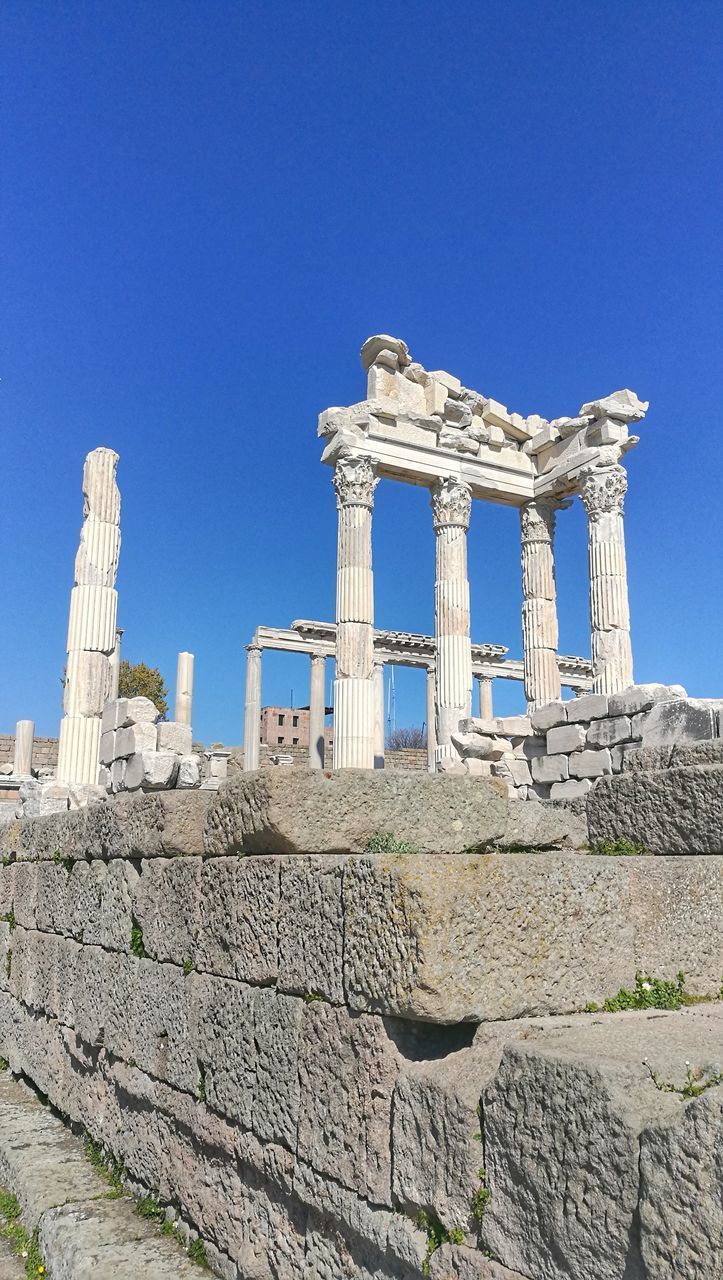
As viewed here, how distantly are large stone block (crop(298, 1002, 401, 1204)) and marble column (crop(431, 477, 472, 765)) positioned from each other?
16153 mm

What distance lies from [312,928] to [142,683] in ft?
144

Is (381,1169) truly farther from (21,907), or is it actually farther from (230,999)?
(21,907)

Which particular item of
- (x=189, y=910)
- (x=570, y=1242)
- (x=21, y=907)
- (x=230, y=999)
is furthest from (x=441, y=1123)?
(x=21, y=907)

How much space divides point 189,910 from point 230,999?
0.66m

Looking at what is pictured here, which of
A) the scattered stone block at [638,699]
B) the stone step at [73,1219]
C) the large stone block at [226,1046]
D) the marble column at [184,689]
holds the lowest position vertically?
the stone step at [73,1219]

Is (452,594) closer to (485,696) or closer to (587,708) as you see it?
(587,708)

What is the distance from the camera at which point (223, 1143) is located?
4148 millimetres

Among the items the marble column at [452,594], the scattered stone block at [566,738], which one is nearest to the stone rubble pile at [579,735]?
the scattered stone block at [566,738]

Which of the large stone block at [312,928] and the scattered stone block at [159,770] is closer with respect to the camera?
the large stone block at [312,928]

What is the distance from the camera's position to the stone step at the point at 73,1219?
407 cm

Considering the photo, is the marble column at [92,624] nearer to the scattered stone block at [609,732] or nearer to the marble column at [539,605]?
the scattered stone block at [609,732]

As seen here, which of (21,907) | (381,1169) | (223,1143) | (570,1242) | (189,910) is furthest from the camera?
(21,907)

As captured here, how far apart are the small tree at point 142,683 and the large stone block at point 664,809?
41.6 meters

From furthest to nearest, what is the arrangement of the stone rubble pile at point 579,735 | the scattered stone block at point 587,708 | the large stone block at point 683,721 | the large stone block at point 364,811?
the scattered stone block at point 587,708 → the stone rubble pile at point 579,735 → the large stone block at point 683,721 → the large stone block at point 364,811
